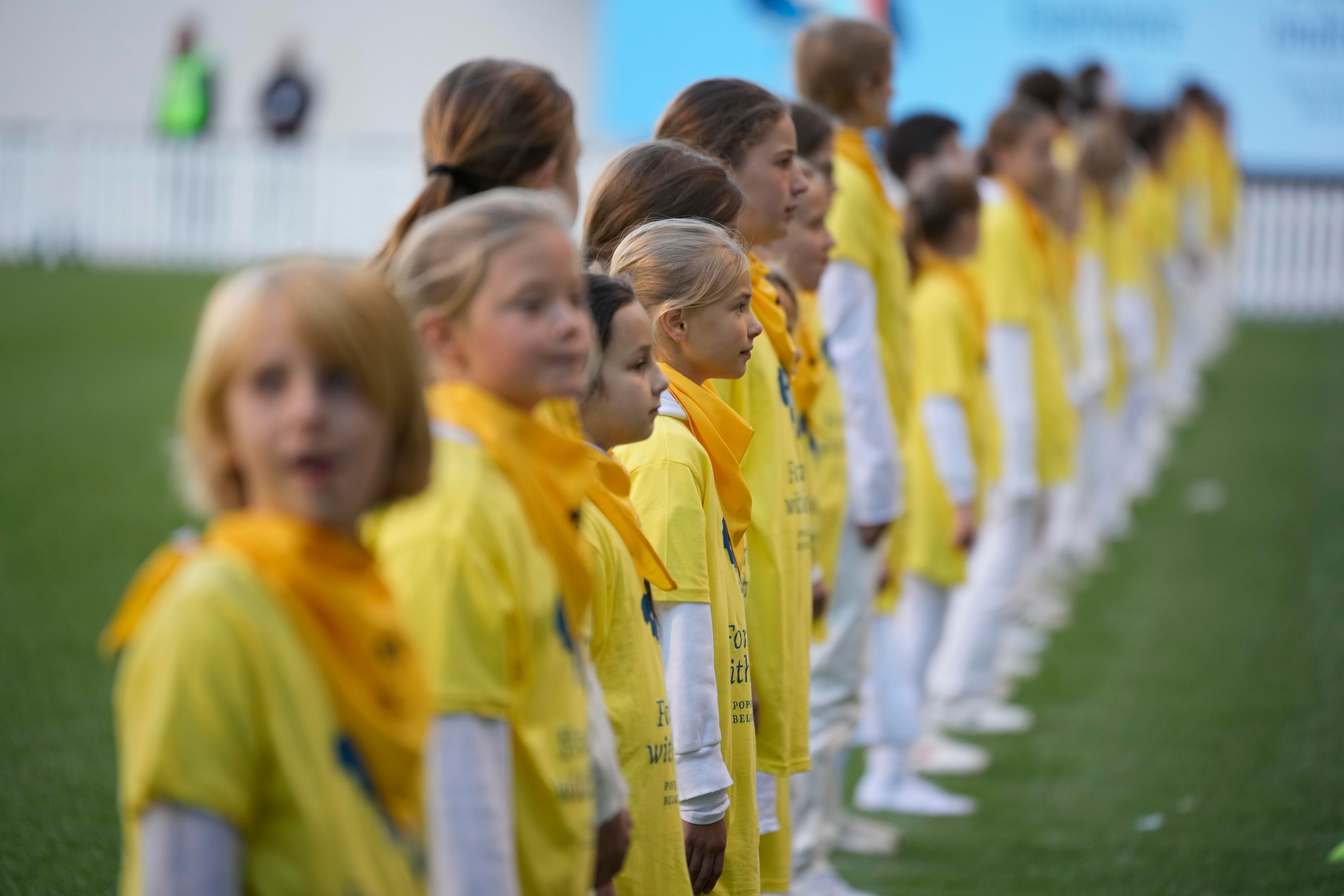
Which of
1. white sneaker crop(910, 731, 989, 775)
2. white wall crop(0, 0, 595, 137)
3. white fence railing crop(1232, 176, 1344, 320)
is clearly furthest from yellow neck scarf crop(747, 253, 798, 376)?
white wall crop(0, 0, 595, 137)

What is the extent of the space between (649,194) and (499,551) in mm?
1235

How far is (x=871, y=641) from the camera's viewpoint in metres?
4.70

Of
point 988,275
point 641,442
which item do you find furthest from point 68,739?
point 988,275

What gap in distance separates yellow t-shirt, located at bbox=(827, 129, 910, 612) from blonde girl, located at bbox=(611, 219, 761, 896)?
146 cm

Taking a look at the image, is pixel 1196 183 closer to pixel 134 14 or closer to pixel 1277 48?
pixel 1277 48

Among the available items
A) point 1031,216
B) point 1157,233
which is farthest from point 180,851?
point 1157,233

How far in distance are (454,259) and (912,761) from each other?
12.5 ft

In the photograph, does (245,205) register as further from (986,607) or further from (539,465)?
(539,465)

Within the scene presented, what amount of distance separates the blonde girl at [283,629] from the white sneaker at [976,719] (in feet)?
14.3

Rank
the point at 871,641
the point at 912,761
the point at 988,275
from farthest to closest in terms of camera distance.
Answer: the point at 988,275 → the point at 912,761 → the point at 871,641

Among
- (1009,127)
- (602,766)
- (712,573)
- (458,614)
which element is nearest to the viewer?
(458,614)

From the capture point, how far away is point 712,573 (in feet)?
8.47

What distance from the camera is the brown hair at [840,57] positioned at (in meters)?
4.19

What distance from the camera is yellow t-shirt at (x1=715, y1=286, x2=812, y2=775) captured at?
117 inches
